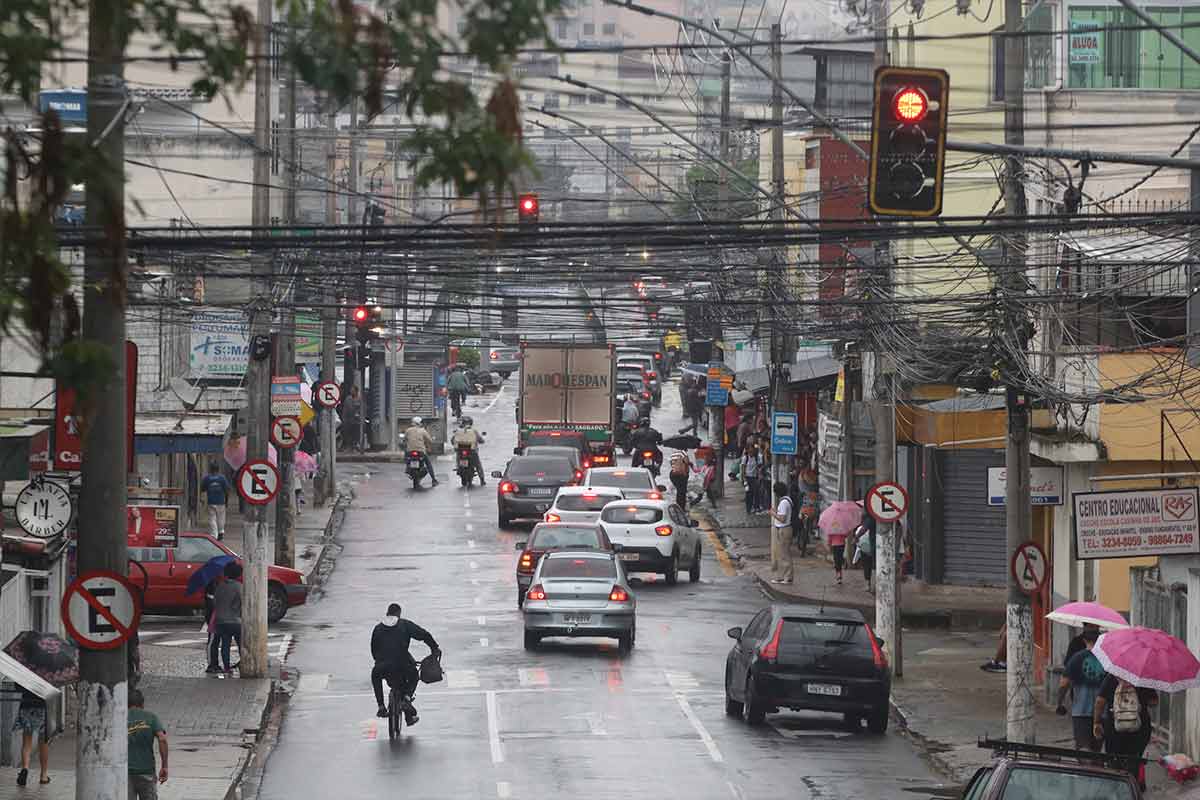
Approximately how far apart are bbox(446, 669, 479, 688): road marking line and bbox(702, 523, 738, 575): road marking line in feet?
45.2

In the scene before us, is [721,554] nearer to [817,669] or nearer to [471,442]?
[471,442]

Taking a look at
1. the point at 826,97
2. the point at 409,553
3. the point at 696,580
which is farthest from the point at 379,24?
the point at 826,97

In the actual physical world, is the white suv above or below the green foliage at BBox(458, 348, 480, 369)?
below

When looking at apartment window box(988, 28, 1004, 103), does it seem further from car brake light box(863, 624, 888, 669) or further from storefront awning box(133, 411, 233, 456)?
car brake light box(863, 624, 888, 669)

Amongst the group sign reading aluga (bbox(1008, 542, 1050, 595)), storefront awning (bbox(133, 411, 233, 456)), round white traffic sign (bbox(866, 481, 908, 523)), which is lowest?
sign reading aluga (bbox(1008, 542, 1050, 595))

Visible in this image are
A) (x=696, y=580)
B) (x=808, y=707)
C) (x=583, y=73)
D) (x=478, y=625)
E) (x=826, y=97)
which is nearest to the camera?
(x=808, y=707)

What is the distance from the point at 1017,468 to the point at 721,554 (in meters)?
22.9

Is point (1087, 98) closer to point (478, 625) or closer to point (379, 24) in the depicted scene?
point (478, 625)

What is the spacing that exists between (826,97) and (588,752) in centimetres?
4745

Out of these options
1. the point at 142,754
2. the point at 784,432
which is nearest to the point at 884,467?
the point at 784,432

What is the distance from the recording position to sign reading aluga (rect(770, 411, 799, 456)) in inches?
1651

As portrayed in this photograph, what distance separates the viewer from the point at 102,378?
8.73 meters

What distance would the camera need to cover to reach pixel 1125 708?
798 inches

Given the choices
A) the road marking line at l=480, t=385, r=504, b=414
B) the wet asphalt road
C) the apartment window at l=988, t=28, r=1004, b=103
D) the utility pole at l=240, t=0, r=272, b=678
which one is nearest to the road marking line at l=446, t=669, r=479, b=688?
the wet asphalt road
